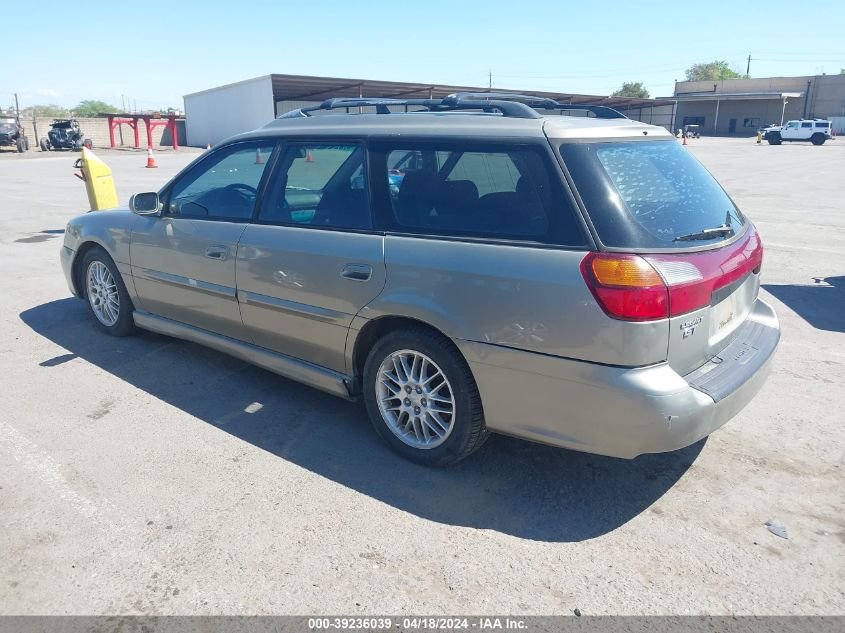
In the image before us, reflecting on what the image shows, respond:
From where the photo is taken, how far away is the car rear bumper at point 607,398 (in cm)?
288

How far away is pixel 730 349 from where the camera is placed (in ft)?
11.2

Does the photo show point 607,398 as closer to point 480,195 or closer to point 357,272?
point 480,195

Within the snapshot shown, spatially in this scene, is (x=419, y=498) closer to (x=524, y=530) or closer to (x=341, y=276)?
(x=524, y=530)

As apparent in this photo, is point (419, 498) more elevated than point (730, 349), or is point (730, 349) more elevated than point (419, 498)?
point (730, 349)

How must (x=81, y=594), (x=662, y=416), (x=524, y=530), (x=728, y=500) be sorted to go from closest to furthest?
1. (x=81, y=594)
2. (x=662, y=416)
3. (x=524, y=530)
4. (x=728, y=500)

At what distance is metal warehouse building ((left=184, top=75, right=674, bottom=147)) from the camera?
1337 inches

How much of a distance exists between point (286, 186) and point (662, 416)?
2.61m

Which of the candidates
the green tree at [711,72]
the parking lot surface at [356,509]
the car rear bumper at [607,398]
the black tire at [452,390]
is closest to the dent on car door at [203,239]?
the parking lot surface at [356,509]

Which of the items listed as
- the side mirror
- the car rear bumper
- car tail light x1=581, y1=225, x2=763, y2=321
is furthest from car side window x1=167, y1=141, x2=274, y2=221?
car tail light x1=581, y1=225, x2=763, y2=321

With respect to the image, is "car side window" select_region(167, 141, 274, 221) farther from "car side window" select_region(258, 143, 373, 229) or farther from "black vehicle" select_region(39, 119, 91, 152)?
"black vehicle" select_region(39, 119, 91, 152)

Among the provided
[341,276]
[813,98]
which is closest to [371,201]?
[341,276]

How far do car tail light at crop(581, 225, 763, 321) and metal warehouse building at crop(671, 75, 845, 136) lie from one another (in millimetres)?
75728

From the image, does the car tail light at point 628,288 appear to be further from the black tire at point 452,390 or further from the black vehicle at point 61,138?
the black vehicle at point 61,138

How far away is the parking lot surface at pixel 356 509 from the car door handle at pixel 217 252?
2.98 ft
